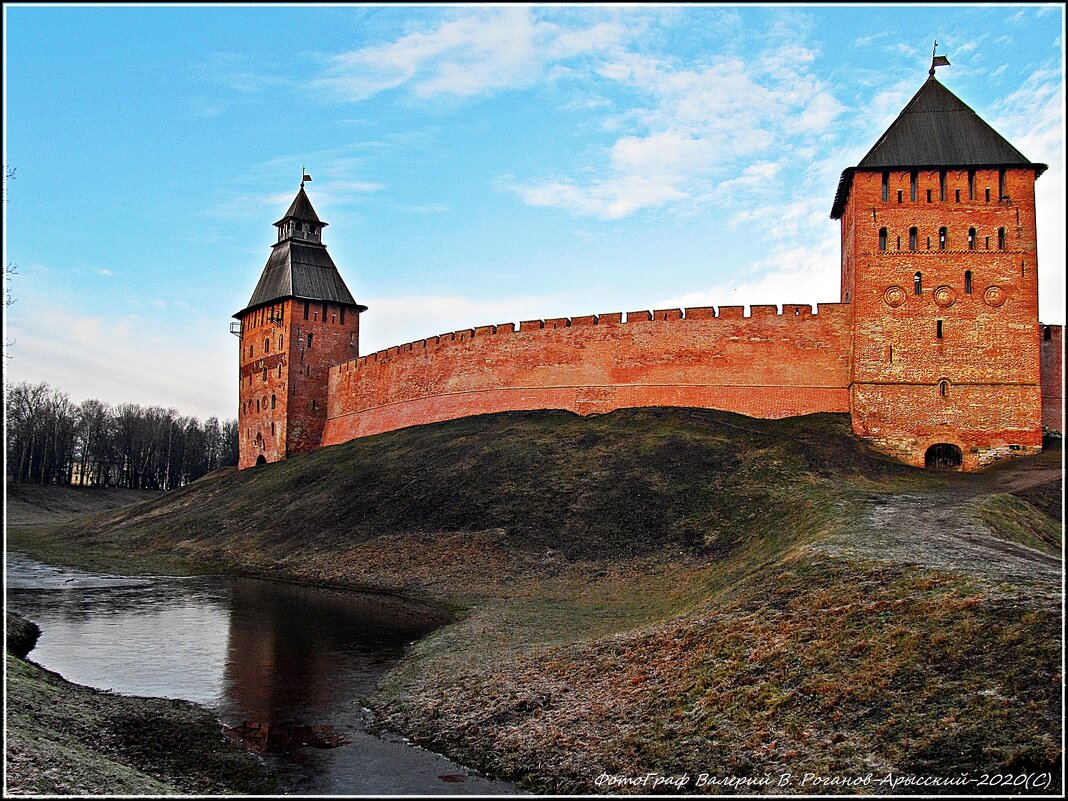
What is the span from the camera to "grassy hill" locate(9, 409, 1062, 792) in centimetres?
790

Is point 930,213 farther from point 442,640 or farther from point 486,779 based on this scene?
point 486,779

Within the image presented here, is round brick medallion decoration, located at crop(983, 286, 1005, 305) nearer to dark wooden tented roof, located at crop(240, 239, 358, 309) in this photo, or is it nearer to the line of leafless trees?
dark wooden tented roof, located at crop(240, 239, 358, 309)

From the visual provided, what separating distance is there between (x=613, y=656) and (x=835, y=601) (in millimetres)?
2764

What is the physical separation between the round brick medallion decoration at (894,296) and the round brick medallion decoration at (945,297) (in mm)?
931

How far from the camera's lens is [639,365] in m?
30.4

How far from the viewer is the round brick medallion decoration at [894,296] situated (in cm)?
2662

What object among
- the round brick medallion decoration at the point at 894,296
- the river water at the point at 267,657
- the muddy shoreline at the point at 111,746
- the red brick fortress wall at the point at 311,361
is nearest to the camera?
the muddy shoreline at the point at 111,746

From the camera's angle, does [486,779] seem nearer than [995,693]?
No

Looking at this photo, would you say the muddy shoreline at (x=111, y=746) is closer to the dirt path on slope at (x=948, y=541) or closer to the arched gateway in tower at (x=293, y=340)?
the dirt path on slope at (x=948, y=541)

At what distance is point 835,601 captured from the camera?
411 inches

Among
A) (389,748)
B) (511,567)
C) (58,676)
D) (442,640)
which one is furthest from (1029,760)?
(511,567)

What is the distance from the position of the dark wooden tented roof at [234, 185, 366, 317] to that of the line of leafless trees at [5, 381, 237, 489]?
2985 cm

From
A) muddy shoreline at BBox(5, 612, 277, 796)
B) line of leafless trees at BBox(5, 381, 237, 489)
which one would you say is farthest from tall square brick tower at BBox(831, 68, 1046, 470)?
line of leafless trees at BBox(5, 381, 237, 489)

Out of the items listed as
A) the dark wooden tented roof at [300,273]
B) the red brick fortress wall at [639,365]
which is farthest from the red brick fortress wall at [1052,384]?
the dark wooden tented roof at [300,273]
